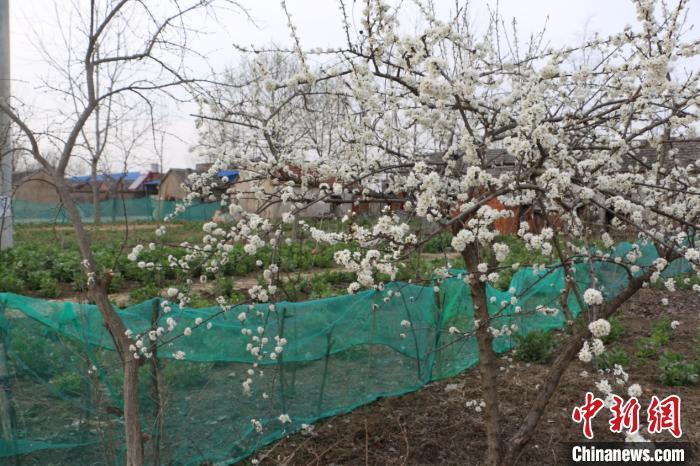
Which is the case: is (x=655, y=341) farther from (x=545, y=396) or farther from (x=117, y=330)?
(x=117, y=330)

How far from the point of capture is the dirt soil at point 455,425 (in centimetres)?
440

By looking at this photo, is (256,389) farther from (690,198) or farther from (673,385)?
(673,385)

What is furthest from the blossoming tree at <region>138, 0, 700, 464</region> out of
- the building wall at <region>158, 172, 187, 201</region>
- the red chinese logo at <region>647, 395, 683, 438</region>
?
the building wall at <region>158, 172, 187, 201</region>

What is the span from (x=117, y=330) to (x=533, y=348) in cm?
483

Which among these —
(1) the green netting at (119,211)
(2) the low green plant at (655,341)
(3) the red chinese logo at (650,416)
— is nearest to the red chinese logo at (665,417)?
(3) the red chinese logo at (650,416)

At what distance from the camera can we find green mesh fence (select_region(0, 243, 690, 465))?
3879 millimetres

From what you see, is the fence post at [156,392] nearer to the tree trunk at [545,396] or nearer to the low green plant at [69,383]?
the low green plant at [69,383]

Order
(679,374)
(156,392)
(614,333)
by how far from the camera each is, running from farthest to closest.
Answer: (614,333), (679,374), (156,392)

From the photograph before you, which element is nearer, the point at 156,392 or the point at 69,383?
the point at 69,383

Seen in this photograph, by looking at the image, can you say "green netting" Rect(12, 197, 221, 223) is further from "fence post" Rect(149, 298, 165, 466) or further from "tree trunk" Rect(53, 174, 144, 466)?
"tree trunk" Rect(53, 174, 144, 466)

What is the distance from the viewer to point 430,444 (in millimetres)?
4566

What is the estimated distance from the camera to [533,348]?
676 cm

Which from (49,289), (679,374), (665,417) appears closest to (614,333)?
(679,374)

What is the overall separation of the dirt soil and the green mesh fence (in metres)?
0.22
